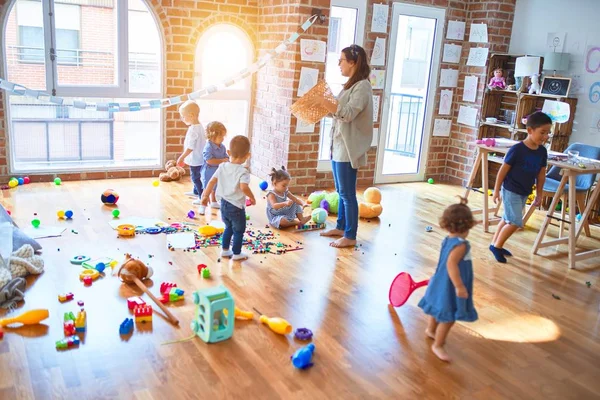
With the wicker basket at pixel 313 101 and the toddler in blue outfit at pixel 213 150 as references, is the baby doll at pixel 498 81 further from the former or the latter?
the toddler in blue outfit at pixel 213 150

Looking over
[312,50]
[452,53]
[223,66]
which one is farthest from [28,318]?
[452,53]

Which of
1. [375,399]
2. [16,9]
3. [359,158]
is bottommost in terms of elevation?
[375,399]

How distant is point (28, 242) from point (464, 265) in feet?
8.88

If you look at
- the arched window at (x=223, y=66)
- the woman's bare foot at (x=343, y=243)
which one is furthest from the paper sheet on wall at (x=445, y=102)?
the woman's bare foot at (x=343, y=243)

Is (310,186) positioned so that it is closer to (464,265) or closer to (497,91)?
(497,91)

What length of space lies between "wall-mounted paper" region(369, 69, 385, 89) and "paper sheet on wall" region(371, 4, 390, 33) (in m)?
0.43

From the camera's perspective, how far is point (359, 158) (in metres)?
4.02

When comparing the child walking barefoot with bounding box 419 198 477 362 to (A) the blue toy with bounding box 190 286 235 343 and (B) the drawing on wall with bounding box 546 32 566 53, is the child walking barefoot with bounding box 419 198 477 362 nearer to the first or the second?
(A) the blue toy with bounding box 190 286 235 343

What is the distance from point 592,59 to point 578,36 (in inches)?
12.3

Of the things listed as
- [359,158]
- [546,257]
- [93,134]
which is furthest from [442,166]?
[93,134]

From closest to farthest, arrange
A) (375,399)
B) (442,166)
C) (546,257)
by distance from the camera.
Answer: (375,399) → (546,257) → (442,166)

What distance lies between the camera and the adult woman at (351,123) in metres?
3.83

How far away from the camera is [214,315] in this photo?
8.78 ft

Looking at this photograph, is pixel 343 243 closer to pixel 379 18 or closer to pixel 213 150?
pixel 213 150
